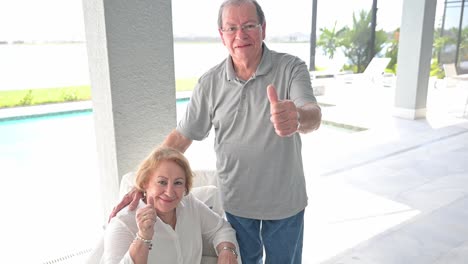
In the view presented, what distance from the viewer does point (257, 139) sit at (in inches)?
55.4

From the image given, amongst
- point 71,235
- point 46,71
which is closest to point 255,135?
point 71,235

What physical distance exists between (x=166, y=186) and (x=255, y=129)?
39 cm

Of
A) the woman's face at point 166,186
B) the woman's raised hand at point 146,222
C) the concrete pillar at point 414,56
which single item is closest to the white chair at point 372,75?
the concrete pillar at point 414,56

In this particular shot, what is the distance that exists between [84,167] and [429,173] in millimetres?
4264

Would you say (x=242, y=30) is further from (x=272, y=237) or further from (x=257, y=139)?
(x=272, y=237)

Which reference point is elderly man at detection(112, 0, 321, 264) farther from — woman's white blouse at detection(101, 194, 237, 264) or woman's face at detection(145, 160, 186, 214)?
woman's face at detection(145, 160, 186, 214)

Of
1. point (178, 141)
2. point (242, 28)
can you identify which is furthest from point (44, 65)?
point (242, 28)

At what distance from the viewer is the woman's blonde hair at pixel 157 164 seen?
4.62ft

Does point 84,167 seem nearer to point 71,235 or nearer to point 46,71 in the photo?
point 71,235

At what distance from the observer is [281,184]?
1435 millimetres

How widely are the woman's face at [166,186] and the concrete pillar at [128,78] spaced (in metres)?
0.80

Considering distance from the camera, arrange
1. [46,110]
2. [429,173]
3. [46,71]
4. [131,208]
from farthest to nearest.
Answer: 1. [46,71]
2. [46,110]
3. [429,173]
4. [131,208]

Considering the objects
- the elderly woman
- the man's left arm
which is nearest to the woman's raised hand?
the elderly woman

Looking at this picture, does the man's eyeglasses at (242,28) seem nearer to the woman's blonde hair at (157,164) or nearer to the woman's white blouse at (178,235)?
the woman's blonde hair at (157,164)
